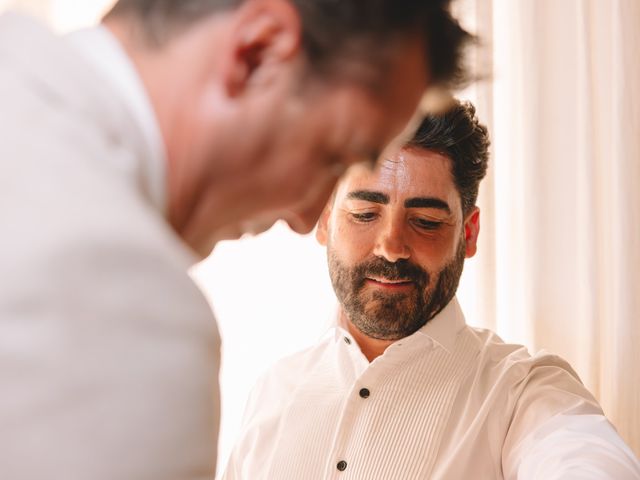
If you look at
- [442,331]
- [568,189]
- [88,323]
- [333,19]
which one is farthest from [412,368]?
[88,323]

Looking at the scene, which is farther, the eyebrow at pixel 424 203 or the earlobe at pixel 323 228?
the earlobe at pixel 323 228

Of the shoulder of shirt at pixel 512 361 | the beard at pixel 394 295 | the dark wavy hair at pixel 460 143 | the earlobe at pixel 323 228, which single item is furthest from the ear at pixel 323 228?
the shoulder of shirt at pixel 512 361

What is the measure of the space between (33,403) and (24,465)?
1.1 inches

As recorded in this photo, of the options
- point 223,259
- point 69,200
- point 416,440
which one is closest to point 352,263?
point 416,440

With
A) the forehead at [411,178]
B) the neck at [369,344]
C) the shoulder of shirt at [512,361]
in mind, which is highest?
the forehead at [411,178]

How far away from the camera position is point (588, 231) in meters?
1.93

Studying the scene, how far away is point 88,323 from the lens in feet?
1.32

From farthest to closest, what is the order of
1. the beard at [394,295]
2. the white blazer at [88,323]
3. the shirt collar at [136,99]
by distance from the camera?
1. the beard at [394,295]
2. the shirt collar at [136,99]
3. the white blazer at [88,323]

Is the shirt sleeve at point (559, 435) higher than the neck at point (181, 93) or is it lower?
lower

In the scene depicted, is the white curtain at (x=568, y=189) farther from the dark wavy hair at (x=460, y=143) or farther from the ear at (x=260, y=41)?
the ear at (x=260, y=41)

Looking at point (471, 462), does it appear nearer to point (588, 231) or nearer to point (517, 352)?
point (517, 352)

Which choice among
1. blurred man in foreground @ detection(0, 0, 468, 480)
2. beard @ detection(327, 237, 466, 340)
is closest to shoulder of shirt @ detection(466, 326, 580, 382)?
beard @ detection(327, 237, 466, 340)

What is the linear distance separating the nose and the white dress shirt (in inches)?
5.9

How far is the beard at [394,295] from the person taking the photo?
1.60 m
